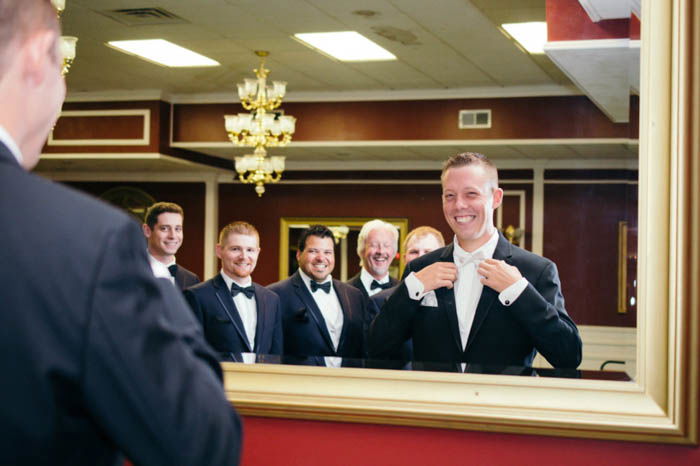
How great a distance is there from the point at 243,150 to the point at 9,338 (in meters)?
3.42

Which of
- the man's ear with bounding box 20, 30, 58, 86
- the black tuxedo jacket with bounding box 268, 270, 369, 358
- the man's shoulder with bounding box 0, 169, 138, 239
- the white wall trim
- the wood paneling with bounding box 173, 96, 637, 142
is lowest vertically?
the black tuxedo jacket with bounding box 268, 270, 369, 358

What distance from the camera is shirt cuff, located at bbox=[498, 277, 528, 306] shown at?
171 centimetres

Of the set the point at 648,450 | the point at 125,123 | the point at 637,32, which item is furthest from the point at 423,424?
the point at 125,123

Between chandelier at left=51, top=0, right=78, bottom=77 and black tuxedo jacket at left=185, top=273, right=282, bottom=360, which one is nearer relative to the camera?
black tuxedo jacket at left=185, top=273, right=282, bottom=360

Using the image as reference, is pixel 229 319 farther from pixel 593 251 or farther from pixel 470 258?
pixel 593 251

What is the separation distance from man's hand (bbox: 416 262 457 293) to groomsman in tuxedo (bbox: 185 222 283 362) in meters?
0.40

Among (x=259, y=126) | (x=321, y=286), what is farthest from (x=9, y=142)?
(x=259, y=126)

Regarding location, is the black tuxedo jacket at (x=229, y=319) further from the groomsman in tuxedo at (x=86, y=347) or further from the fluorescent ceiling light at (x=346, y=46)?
the fluorescent ceiling light at (x=346, y=46)

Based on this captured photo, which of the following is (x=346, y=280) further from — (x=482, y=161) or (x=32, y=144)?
(x=32, y=144)

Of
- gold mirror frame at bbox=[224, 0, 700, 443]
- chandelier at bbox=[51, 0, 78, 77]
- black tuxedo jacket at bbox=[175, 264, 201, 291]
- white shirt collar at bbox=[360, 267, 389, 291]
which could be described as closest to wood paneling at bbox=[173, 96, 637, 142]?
gold mirror frame at bbox=[224, 0, 700, 443]

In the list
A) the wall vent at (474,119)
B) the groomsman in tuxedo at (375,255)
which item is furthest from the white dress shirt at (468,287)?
the wall vent at (474,119)

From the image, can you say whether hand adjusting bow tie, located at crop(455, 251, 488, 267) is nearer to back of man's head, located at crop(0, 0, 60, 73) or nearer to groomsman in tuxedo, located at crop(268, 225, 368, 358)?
groomsman in tuxedo, located at crop(268, 225, 368, 358)

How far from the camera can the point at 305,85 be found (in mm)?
4312

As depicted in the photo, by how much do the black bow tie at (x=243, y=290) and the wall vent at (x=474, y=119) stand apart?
2.36 metres
